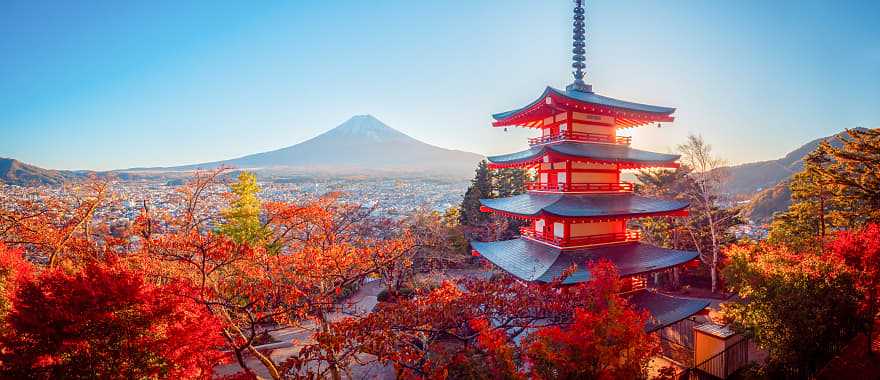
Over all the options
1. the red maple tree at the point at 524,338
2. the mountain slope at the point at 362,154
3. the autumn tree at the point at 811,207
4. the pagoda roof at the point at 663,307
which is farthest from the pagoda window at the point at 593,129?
the mountain slope at the point at 362,154

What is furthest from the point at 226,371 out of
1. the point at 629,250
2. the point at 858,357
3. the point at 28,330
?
the point at 858,357

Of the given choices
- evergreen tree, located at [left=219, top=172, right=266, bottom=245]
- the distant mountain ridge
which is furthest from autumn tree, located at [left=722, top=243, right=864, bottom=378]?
the distant mountain ridge

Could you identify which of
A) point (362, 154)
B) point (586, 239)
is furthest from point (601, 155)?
point (362, 154)

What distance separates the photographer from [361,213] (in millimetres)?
21641

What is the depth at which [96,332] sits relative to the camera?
5.59 meters

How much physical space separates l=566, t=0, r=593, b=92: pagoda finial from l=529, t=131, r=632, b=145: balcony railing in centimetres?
218

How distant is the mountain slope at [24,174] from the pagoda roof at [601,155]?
29.9m

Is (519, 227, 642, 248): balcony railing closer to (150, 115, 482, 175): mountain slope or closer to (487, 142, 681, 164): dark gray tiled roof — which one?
(487, 142, 681, 164): dark gray tiled roof

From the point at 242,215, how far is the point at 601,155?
19.1m

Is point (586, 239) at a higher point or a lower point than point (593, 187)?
lower

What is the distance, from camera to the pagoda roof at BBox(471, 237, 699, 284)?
A: 32.8ft

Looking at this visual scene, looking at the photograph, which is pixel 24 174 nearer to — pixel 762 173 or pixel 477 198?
pixel 477 198

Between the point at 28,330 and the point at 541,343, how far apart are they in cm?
873

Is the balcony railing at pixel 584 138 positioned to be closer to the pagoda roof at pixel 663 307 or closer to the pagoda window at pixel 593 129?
the pagoda window at pixel 593 129
